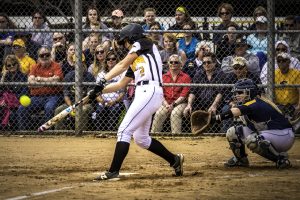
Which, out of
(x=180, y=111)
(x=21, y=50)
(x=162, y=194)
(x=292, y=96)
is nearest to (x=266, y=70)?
(x=292, y=96)

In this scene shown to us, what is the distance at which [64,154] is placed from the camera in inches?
409

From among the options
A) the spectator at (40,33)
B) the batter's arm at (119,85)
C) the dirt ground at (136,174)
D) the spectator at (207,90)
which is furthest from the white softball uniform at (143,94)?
the spectator at (40,33)

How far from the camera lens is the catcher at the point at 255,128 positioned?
8.53 meters

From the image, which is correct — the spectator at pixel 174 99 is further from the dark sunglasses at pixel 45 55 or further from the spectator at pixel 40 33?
the spectator at pixel 40 33

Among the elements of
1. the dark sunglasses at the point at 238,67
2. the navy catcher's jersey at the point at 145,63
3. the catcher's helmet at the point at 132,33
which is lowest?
the navy catcher's jersey at the point at 145,63

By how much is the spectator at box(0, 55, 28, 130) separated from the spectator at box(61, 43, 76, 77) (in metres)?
0.71

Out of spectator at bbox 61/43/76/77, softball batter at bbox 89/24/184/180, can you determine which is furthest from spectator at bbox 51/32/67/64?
softball batter at bbox 89/24/184/180

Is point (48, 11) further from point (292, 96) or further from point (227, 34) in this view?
point (292, 96)

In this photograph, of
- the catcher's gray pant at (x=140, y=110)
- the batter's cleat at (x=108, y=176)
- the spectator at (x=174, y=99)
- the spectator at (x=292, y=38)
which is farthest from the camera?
the spectator at (x=292, y=38)

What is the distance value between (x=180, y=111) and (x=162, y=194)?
5350 millimetres

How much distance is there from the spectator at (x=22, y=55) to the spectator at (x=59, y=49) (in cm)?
43

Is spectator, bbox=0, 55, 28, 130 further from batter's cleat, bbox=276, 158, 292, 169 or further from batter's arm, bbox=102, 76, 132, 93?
batter's cleat, bbox=276, 158, 292, 169

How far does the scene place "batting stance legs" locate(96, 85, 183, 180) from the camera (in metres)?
7.83

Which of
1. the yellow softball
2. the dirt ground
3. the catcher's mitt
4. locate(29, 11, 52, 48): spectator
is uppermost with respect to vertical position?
locate(29, 11, 52, 48): spectator
